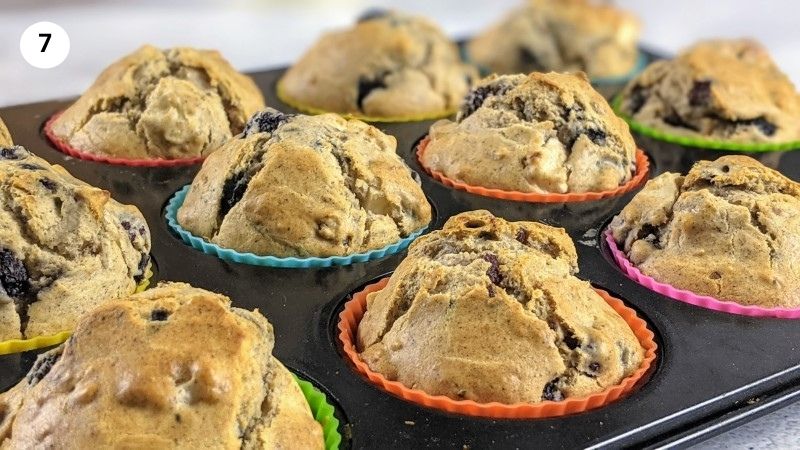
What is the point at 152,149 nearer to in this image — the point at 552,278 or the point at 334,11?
the point at 552,278

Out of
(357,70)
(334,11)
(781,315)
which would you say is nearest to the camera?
(781,315)

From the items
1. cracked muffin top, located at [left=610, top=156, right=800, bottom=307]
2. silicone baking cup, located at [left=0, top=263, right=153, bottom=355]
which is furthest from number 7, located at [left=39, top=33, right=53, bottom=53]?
cracked muffin top, located at [left=610, top=156, right=800, bottom=307]

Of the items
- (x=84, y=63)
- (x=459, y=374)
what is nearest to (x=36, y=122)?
(x=84, y=63)

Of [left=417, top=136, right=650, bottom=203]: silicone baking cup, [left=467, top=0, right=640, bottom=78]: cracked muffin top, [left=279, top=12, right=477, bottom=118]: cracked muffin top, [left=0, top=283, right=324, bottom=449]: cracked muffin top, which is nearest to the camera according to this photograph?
[left=0, top=283, right=324, bottom=449]: cracked muffin top

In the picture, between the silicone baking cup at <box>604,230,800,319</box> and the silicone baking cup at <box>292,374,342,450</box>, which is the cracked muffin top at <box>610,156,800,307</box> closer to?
the silicone baking cup at <box>604,230,800,319</box>

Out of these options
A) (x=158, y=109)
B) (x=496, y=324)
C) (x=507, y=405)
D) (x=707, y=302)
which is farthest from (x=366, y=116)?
(x=507, y=405)

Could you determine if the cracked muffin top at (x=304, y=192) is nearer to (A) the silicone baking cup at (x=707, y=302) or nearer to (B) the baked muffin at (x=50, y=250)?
(B) the baked muffin at (x=50, y=250)
